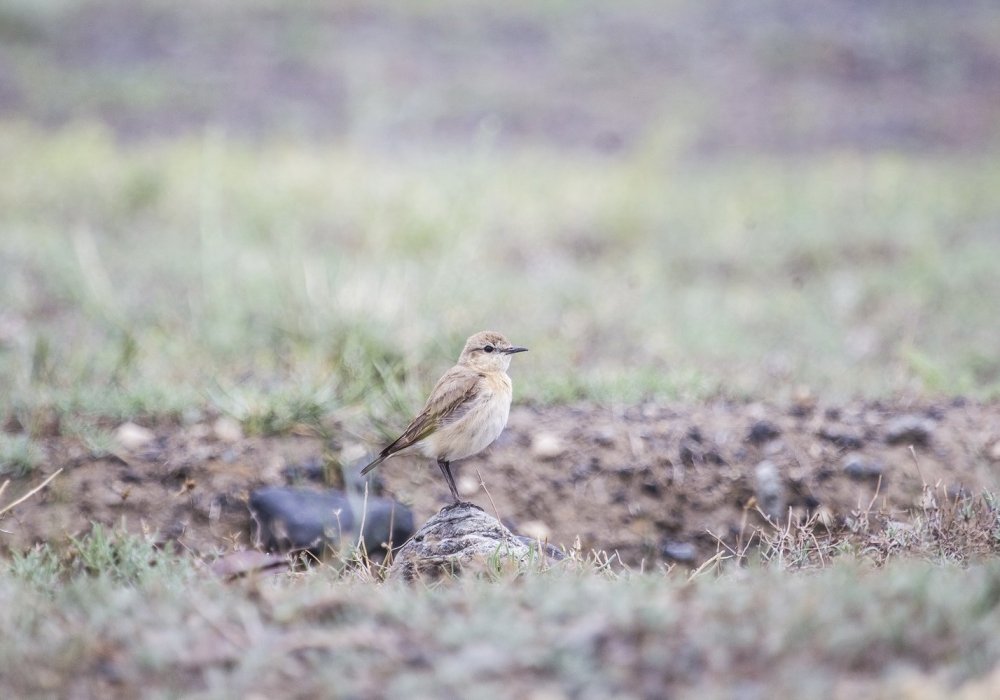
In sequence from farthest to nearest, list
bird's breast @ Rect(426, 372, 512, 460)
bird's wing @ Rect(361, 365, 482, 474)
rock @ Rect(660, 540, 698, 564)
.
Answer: rock @ Rect(660, 540, 698, 564)
bird's wing @ Rect(361, 365, 482, 474)
bird's breast @ Rect(426, 372, 512, 460)

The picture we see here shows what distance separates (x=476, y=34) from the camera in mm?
19609

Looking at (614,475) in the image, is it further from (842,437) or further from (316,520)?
(316,520)

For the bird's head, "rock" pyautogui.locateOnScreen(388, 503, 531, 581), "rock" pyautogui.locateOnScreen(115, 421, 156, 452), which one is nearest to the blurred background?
"rock" pyautogui.locateOnScreen(115, 421, 156, 452)

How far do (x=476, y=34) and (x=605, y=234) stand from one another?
10.5 meters

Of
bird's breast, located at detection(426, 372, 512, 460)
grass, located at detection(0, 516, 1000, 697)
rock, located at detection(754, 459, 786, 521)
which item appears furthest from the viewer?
rock, located at detection(754, 459, 786, 521)

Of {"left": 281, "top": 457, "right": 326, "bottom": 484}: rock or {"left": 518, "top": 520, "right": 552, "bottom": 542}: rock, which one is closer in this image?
{"left": 518, "top": 520, "right": 552, "bottom": 542}: rock

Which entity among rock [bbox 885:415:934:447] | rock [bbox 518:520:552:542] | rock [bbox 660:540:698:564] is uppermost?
rock [bbox 885:415:934:447]

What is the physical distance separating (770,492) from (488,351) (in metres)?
1.50

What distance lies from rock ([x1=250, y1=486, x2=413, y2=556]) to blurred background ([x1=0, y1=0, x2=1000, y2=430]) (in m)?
0.62

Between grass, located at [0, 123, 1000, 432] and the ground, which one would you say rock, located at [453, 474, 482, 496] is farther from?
grass, located at [0, 123, 1000, 432]

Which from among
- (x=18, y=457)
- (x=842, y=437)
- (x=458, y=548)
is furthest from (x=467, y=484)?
(x=18, y=457)

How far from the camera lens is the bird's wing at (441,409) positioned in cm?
429

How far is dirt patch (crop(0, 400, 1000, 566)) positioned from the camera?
15.9 feet

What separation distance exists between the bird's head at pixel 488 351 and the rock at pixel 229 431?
4.19 feet
